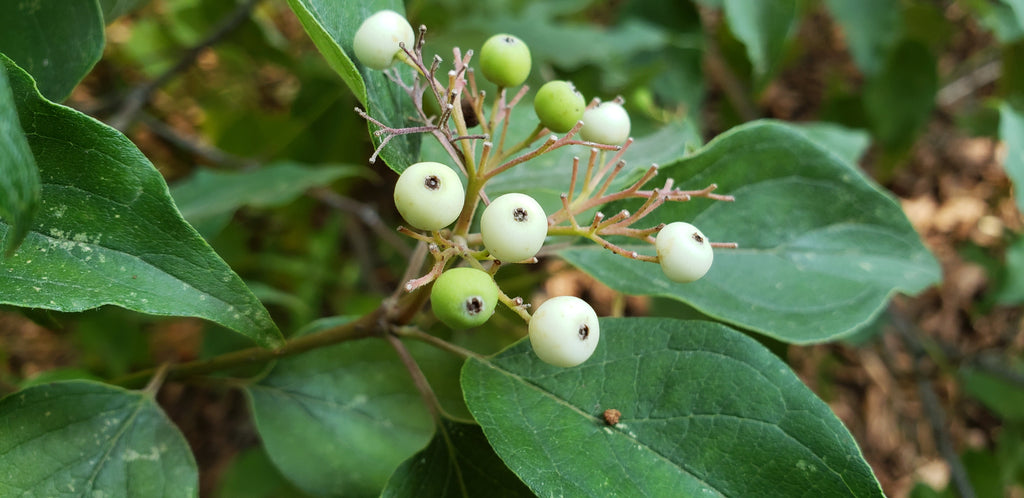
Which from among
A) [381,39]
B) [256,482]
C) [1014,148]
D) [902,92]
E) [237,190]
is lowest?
[256,482]

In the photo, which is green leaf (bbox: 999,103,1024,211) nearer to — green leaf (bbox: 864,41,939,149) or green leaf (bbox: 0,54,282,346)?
A: green leaf (bbox: 864,41,939,149)

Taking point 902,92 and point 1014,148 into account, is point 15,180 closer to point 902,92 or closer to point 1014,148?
point 1014,148

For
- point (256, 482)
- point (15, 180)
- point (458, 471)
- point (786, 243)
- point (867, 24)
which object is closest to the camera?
point (15, 180)

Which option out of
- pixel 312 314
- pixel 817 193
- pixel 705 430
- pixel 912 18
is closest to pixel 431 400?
pixel 705 430

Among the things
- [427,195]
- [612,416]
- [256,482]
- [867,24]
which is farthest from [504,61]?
[867,24]

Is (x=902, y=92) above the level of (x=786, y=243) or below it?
below

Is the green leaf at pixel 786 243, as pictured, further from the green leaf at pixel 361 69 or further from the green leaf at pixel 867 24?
the green leaf at pixel 867 24

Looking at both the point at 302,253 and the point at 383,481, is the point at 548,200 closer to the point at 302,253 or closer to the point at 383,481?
the point at 383,481
